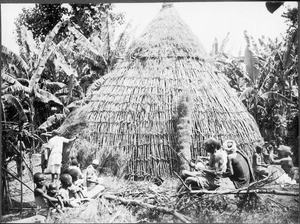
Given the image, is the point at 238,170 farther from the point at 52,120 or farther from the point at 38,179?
the point at 52,120

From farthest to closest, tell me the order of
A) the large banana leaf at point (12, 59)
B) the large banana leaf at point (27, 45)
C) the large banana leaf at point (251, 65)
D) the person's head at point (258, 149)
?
the large banana leaf at point (251, 65)
the large banana leaf at point (27, 45)
the large banana leaf at point (12, 59)
the person's head at point (258, 149)

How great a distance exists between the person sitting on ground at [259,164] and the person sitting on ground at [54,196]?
9.02 feet

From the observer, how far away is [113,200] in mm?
5582

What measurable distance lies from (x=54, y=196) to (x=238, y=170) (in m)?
2.56

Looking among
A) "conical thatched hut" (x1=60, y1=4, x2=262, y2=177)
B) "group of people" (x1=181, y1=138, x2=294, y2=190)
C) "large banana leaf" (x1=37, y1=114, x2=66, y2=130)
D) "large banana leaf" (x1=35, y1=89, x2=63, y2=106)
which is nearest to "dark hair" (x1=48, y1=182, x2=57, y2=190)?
"conical thatched hut" (x1=60, y1=4, x2=262, y2=177)

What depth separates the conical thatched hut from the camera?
19.3 ft

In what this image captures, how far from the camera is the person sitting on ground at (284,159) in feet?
19.0

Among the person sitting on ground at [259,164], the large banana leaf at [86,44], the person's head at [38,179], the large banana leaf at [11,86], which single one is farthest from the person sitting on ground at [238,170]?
the large banana leaf at [11,86]

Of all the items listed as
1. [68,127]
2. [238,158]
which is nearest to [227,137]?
[238,158]

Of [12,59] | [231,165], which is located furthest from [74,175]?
[12,59]

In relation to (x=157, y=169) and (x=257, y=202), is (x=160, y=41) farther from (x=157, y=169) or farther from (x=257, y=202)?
(x=257, y=202)

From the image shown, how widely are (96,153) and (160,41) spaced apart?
81.9 inches

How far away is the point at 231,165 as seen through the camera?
5.64 metres

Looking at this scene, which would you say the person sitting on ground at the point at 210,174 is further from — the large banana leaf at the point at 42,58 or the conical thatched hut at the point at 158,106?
the large banana leaf at the point at 42,58
